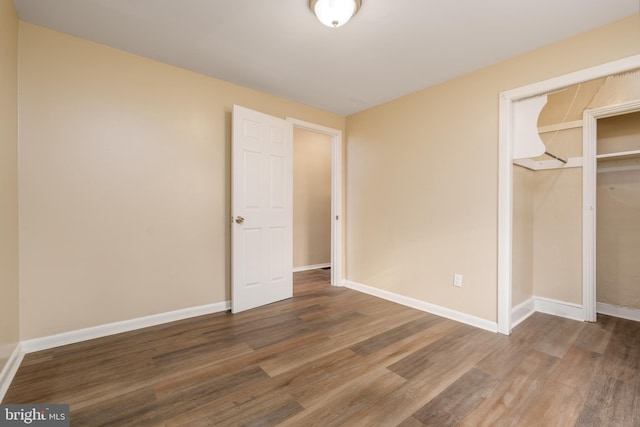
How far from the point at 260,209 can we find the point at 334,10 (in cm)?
192

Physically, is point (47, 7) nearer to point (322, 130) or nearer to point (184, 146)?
point (184, 146)

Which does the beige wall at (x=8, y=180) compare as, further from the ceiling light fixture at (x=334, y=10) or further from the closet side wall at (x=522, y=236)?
the closet side wall at (x=522, y=236)

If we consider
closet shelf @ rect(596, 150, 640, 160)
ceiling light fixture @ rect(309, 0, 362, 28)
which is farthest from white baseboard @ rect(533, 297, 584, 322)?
ceiling light fixture @ rect(309, 0, 362, 28)

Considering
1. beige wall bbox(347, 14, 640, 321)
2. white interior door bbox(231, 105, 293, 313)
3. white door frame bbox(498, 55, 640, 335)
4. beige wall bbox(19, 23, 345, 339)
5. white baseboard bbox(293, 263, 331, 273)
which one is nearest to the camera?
beige wall bbox(19, 23, 345, 339)

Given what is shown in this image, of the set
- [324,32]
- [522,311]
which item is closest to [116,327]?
[324,32]

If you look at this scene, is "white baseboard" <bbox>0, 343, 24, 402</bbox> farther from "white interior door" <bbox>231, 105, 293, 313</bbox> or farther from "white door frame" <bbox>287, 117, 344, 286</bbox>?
"white door frame" <bbox>287, 117, 344, 286</bbox>

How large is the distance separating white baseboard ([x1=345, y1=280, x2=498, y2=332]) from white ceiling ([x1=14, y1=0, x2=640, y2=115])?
2.28 m

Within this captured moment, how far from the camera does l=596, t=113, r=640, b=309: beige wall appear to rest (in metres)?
2.63

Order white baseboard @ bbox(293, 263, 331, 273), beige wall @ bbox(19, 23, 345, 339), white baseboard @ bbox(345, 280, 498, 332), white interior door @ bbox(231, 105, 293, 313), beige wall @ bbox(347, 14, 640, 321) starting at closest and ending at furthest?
beige wall @ bbox(19, 23, 345, 339) → beige wall @ bbox(347, 14, 640, 321) → white baseboard @ bbox(345, 280, 498, 332) → white interior door @ bbox(231, 105, 293, 313) → white baseboard @ bbox(293, 263, 331, 273)

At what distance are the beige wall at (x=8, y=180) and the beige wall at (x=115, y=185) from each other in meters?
0.10

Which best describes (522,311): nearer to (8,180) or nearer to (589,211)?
(589,211)

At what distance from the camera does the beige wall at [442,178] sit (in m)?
2.22

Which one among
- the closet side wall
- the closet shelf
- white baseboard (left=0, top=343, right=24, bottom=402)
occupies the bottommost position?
white baseboard (left=0, top=343, right=24, bottom=402)

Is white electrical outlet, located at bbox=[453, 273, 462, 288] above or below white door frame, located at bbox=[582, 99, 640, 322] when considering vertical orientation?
below
